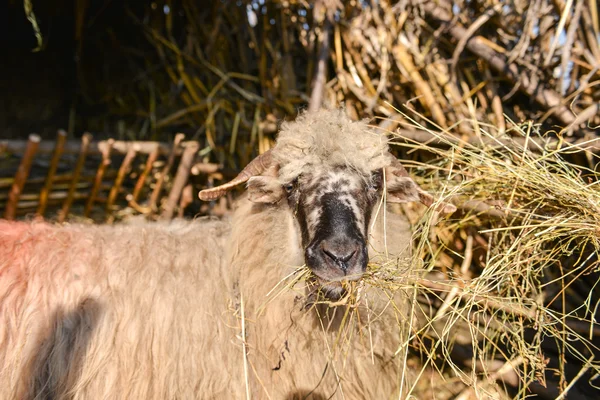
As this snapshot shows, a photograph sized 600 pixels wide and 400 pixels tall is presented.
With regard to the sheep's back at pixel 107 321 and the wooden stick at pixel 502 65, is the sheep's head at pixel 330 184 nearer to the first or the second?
the sheep's back at pixel 107 321

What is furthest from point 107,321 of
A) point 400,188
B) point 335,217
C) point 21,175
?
point 21,175

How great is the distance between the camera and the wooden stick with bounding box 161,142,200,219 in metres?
4.61

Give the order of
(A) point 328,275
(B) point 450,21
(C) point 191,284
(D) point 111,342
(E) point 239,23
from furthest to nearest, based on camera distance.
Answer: (E) point 239,23
(B) point 450,21
(C) point 191,284
(D) point 111,342
(A) point 328,275

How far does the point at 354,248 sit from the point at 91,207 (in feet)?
11.4

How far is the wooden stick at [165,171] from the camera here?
464 centimetres

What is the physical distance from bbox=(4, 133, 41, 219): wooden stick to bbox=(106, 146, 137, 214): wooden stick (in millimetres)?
745

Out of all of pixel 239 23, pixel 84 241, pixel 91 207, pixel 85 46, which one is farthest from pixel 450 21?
pixel 85 46

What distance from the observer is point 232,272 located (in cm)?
271

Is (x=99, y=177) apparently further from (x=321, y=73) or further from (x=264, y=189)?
(x=264, y=189)

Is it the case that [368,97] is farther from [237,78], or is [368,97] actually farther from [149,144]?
[149,144]

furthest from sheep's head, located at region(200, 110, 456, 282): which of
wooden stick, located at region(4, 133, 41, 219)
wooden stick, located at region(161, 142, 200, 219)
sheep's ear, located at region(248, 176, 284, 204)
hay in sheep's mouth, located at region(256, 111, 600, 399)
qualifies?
wooden stick, located at region(4, 133, 41, 219)

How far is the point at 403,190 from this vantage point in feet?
9.05

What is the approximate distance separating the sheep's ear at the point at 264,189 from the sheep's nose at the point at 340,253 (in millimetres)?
602

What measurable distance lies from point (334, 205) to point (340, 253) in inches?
12.0
